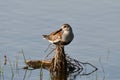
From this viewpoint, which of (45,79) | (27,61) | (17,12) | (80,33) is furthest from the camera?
(17,12)

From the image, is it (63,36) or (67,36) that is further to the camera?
(63,36)

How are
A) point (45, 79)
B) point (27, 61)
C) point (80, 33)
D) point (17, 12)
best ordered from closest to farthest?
point (45, 79)
point (27, 61)
point (80, 33)
point (17, 12)

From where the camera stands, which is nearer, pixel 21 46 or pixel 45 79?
pixel 45 79

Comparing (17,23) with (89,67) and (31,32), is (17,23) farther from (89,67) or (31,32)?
(89,67)

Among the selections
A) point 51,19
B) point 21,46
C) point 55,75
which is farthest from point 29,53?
point 51,19

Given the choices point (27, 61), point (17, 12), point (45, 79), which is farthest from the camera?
point (17, 12)

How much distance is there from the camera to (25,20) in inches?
759

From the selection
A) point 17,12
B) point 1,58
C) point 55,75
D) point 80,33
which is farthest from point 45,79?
point 17,12

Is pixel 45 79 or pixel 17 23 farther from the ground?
pixel 17 23

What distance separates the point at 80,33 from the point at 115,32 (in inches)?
37.7

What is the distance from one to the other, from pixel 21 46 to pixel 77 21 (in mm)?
2693

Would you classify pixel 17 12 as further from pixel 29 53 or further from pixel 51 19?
pixel 29 53

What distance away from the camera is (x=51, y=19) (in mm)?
19141

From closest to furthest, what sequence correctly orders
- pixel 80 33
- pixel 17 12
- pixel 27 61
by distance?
pixel 27 61
pixel 80 33
pixel 17 12
